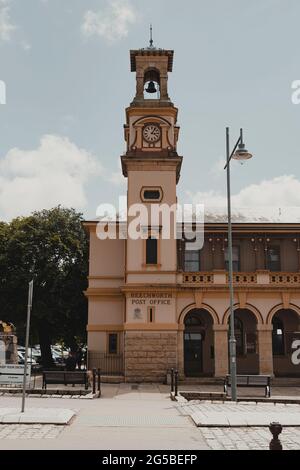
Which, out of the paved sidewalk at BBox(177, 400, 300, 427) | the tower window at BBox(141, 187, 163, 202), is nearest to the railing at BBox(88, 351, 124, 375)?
the tower window at BBox(141, 187, 163, 202)

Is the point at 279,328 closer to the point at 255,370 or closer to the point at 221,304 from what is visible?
the point at 255,370

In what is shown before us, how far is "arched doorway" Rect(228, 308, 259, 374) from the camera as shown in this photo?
107 ft

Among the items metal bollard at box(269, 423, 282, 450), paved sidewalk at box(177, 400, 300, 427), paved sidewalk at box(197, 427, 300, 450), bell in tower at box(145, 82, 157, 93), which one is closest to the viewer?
metal bollard at box(269, 423, 282, 450)

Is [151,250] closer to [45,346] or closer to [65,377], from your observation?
[65,377]

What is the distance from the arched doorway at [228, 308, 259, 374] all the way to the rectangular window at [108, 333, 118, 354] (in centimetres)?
752

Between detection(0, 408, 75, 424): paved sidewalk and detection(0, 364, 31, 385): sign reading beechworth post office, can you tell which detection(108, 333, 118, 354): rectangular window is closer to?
detection(0, 364, 31, 385): sign reading beechworth post office

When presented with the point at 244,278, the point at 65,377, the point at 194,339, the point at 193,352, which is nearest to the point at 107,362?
the point at 193,352

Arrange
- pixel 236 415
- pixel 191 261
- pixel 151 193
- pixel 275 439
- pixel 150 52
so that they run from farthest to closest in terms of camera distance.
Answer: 1. pixel 191 261
2. pixel 150 52
3. pixel 151 193
4. pixel 236 415
5. pixel 275 439

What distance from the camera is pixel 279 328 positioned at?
3350cm

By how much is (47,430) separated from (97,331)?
2007 centimetres

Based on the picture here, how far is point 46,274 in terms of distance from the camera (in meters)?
37.6

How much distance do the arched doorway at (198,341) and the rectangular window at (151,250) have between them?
5.13 metres

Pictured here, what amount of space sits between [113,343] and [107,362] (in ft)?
4.07
